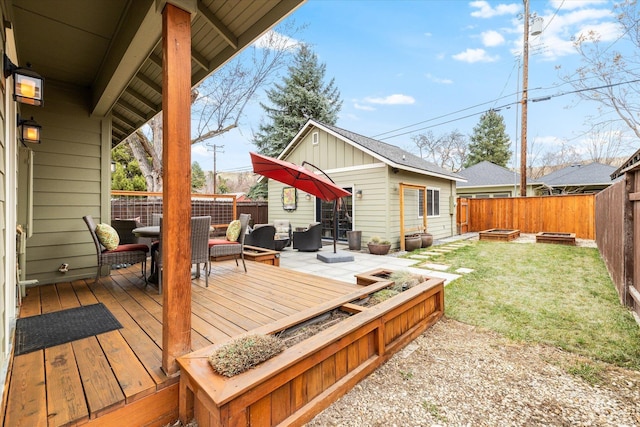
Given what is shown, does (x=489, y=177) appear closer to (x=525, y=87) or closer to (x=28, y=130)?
(x=525, y=87)

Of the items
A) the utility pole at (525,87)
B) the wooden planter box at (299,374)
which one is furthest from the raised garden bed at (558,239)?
the wooden planter box at (299,374)

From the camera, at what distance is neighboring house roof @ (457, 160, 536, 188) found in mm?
16156

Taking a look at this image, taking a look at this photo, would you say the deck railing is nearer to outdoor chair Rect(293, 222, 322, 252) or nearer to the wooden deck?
outdoor chair Rect(293, 222, 322, 252)

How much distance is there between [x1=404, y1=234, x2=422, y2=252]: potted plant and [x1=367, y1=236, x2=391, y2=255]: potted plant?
0.82 metres

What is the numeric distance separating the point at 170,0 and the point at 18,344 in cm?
260

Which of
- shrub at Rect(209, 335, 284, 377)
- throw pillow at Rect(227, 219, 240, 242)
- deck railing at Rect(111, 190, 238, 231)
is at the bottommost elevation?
shrub at Rect(209, 335, 284, 377)

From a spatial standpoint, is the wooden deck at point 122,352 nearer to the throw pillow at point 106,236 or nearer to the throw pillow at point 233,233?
the throw pillow at point 106,236

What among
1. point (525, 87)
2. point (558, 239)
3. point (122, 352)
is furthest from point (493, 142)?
point (122, 352)

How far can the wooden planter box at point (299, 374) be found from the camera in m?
1.43

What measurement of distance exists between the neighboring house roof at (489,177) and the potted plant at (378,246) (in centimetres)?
1200

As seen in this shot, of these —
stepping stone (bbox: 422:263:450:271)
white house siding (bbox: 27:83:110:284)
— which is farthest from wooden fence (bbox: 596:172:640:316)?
white house siding (bbox: 27:83:110:284)

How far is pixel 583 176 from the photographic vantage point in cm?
1697

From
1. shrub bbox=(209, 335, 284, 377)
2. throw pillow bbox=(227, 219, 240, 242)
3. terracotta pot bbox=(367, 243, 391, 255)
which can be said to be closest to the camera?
shrub bbox=(209, 335, 284, 377)

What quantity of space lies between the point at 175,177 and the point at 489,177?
19178 millimetres
